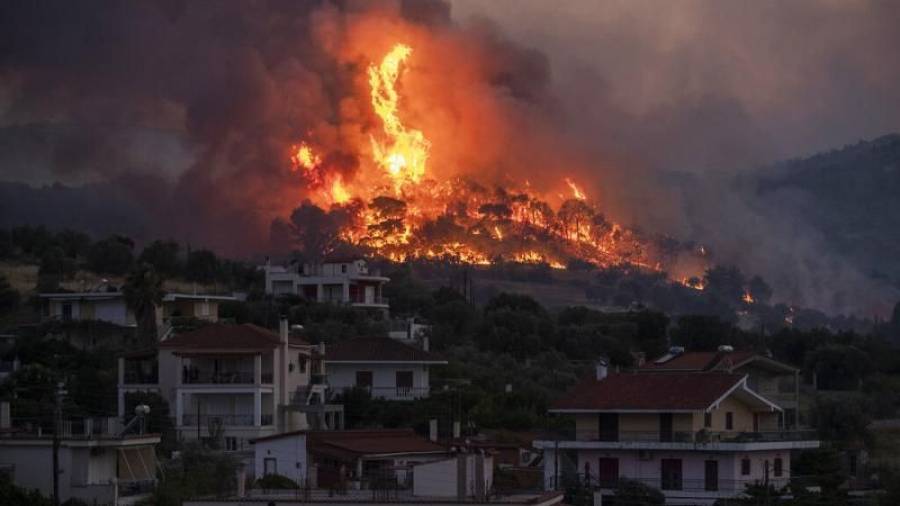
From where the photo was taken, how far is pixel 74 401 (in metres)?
74.4

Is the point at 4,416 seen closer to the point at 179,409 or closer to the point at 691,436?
the point at 179,409

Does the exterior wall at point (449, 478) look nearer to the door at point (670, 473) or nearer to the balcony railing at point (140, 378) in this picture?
the door at point (670, 473)

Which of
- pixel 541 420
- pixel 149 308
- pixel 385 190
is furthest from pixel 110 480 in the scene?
pixel 385 190

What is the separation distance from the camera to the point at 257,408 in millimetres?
72750

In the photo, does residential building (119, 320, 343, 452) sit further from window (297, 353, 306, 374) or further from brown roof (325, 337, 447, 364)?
brown roof (325, 337, 447, 364)

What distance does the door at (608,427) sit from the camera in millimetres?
63906

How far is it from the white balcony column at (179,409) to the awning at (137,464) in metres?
15.8

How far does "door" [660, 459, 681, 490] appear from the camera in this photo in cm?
6191

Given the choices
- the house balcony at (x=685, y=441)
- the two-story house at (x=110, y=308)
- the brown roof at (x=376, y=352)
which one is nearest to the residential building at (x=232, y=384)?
the brown roof at (x=376, y=352)

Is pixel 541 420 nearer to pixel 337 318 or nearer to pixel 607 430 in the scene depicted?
pixel 607 430

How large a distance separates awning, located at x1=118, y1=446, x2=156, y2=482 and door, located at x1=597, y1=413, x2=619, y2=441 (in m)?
15.7

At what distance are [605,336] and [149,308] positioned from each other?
31.8 metres

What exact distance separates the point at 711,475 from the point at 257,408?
19217mm

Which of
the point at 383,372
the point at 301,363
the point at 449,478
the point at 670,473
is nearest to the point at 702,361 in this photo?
the point at 670,473
